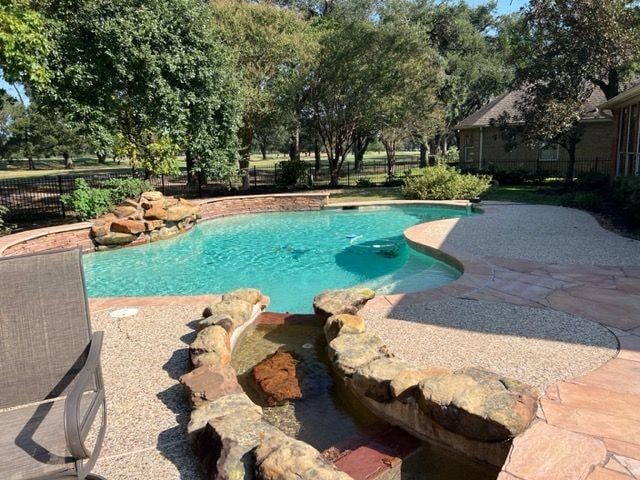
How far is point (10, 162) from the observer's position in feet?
177

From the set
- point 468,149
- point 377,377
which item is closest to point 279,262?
point 377,377

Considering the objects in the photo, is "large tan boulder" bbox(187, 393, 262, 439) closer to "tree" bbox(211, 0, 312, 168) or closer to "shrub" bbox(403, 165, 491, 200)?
"shrub" bbox(403, 165, 491, 200)

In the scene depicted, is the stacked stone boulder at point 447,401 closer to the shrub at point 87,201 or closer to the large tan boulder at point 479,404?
the large tan boulder at point 479,404

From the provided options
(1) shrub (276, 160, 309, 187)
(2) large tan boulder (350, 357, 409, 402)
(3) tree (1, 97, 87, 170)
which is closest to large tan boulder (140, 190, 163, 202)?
(1) shrub (276, 160, 309, 187)

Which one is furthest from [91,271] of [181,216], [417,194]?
[417,194]

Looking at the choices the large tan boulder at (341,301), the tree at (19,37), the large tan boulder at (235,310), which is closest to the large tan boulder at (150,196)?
the tree at (19,37)

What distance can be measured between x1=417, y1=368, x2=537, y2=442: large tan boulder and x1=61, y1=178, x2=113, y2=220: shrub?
38.1 ft

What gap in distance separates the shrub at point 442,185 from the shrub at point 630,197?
488 cm

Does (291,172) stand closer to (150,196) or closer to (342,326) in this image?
(150,196)

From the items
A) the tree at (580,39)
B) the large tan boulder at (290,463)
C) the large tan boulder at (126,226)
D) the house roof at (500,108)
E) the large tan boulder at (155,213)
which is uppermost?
the tree at (580,39)

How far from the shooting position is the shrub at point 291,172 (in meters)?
20.7

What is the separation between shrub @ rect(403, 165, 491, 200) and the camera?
52.6ft

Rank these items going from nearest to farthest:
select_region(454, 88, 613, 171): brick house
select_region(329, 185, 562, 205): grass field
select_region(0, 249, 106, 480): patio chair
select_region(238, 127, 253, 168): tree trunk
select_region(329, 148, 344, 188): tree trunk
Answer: select_region(0, 249, 106, 480): patio chair
select_region(329, 185, 562, 205): grass field
select_region(238, 127, 253, 168): tree trunk
select_region(329, 148, 344, 188): tree trunk
select_region(454, 88, 613, 171): brick house

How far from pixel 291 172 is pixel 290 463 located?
1883 centimetres
